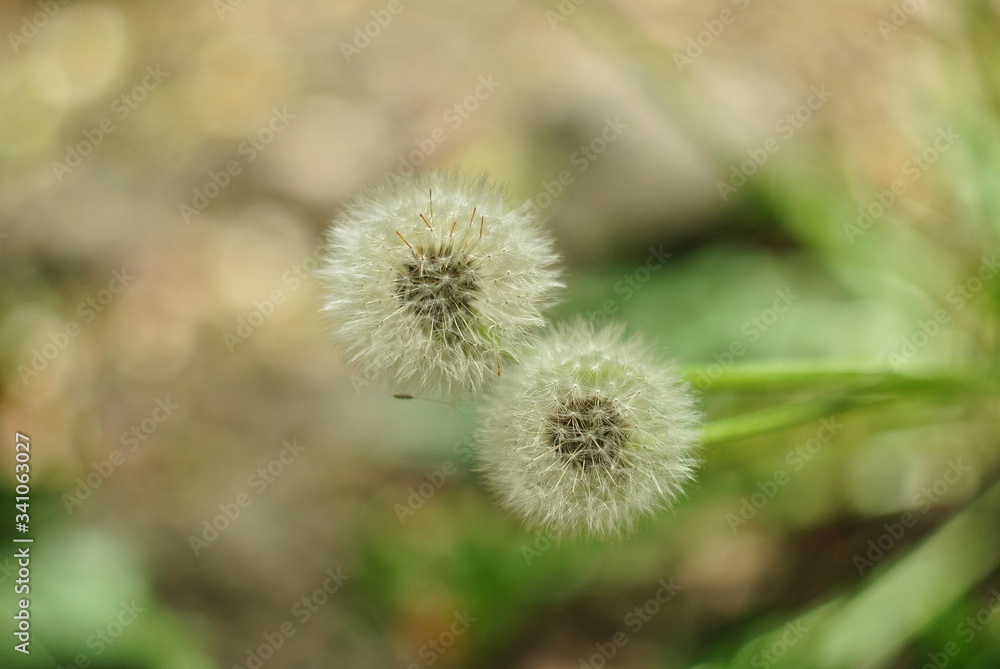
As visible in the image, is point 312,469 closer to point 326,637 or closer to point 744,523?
point 326,637

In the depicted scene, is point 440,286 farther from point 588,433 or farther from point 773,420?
point 773,420

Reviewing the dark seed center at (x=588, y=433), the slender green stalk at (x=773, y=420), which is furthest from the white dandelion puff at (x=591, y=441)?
the slender green stalk at (x=773, y=420)

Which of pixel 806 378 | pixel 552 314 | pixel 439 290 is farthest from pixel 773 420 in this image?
pixel 552 314

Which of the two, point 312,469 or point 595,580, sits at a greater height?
point 595,580

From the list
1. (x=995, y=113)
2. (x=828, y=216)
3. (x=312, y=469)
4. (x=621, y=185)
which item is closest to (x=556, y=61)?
(x=621, y=185)

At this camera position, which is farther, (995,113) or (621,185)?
(621,185)

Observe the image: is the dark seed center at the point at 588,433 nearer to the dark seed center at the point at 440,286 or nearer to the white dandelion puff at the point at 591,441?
the white dandelion puff at the point at 591,441

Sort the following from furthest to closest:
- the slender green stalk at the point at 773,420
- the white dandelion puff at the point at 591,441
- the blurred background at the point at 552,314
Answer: the blurred background at the point at 552,314 < the slender green stalk at the point at 773,420 < the white dandelion puff at the point at 591,441

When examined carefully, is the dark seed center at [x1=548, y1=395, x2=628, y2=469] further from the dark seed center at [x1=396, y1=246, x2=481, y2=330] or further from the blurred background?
Answer: the blurred background
